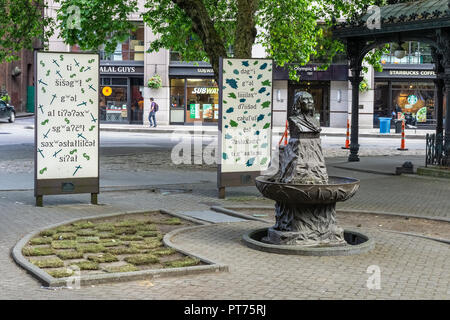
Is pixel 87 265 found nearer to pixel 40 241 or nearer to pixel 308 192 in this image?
pixel 40 241

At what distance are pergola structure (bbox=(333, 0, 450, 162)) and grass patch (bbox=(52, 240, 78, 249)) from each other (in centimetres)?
1174

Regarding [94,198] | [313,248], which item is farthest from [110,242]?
[94,198]

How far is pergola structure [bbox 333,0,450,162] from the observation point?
57.3 feet

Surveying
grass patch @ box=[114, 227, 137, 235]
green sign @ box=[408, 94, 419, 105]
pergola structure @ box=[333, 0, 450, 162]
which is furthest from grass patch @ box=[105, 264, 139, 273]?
green sign @ box=[408, 94, 419, 105]

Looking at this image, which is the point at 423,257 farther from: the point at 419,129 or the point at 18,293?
the point at 419,129

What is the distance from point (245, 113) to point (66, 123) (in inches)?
140

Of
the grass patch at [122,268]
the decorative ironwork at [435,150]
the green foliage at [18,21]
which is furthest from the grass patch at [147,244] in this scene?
the green foliage at [18,21]

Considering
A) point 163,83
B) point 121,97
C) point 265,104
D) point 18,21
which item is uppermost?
point 18,21

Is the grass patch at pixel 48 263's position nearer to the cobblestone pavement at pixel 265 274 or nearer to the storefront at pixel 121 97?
the cobblestone pavement at pixel 265 274

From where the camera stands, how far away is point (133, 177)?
56.0 ft

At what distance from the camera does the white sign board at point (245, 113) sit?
13492 mm

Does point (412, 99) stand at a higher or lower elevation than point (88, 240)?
higher

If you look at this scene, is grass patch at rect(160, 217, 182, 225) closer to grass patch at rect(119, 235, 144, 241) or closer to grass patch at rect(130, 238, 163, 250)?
grass patch at rect(119, 235, 144, 241)

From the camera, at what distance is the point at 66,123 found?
1219 cm
